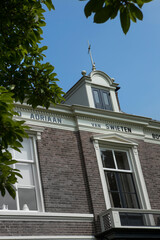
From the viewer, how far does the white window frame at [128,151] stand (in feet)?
45.0

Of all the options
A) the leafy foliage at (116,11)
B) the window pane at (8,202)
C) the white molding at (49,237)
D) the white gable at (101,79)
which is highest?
the white gable at (101,79)

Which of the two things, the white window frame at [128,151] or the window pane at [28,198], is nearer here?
the window pane at [28,198]

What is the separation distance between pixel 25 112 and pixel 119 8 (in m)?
9.91

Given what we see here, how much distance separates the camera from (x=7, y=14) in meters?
5.86

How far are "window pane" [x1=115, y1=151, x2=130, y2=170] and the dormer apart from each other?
2222 mm

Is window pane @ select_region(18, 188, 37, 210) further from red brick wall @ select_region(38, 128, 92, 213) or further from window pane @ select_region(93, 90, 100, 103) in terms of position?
window pane @ select_region(93, 90, 100, 103)

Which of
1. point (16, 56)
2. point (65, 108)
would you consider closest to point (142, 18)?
point (16, 56)

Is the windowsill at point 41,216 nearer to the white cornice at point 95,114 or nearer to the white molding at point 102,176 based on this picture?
the white molding at point 102,176

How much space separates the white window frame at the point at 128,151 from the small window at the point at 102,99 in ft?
6.05

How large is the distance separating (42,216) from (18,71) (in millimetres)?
5737

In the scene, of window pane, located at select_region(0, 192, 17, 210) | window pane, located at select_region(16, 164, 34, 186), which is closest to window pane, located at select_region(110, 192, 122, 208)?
window pane, located at select_region(16, 164, 34, 186)

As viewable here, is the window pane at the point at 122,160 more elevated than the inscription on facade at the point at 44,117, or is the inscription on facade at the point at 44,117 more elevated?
the inscription on facade at the point at 44,117

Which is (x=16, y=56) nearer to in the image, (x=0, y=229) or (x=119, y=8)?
(x=119, y=8)

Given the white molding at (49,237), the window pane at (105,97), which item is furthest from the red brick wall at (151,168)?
the white molding at (49,237)
